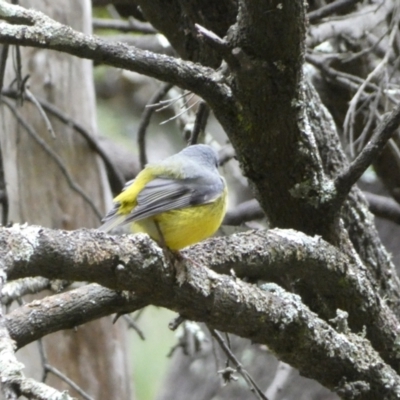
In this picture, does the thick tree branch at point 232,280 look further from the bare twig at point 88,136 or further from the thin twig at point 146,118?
the bare twig at point 88,136

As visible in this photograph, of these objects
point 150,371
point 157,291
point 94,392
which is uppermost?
point 157,291

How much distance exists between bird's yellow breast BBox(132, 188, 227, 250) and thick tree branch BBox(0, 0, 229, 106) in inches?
16.8

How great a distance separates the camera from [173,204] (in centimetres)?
265

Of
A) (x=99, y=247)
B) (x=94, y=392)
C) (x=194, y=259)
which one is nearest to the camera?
(x=99, y=247)

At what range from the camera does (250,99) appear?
251 centimetres

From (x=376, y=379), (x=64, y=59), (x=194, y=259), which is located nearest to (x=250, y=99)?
(x=194, y=259)

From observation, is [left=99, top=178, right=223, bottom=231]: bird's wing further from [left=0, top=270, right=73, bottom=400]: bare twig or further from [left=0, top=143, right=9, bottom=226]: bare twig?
[left=0, top=270, right=73, bottom=400]: bare twig

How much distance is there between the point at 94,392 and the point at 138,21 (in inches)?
99.4

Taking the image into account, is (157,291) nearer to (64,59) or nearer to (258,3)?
(258,3)

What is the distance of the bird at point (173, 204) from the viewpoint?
2.57 meters

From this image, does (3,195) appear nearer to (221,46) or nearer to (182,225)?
(182,225)

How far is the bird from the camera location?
257 centimetres

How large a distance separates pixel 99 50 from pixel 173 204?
24.2 inches


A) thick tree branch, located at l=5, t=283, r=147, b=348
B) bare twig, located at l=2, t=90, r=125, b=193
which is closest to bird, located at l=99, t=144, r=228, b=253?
thick tree branch, located at l=5, t=283, r=147, b=348
